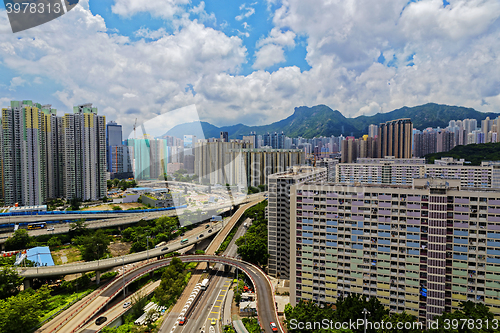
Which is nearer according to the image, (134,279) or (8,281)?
(8,281)

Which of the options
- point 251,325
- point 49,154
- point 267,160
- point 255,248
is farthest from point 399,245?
point 49,154

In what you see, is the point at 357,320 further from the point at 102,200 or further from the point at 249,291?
the point at 102,200

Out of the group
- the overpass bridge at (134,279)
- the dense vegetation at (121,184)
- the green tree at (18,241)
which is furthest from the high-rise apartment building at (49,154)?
the overpass bridge at (134,279)

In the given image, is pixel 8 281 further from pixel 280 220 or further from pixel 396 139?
pixel 396 139

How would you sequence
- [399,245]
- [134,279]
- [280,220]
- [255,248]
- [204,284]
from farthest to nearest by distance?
[255,248] → [280,220] → [204,284] → [134,279] → [399,245]

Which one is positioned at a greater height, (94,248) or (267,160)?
(267,160)

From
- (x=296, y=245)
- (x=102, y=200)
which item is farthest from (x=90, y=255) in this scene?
(x=102, y=200)
